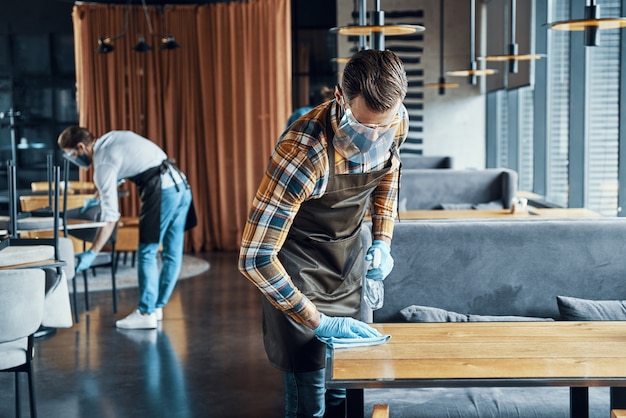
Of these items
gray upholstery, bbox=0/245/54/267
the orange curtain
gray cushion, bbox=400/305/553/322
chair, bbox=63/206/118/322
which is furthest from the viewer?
the orange curtain

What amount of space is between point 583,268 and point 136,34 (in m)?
7.21

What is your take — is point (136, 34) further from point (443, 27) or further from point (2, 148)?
point (443, 27)

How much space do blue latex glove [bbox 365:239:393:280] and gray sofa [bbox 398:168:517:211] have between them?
4.85 m

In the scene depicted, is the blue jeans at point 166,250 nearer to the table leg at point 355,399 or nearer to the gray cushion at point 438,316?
the gray cushion at point 438,316

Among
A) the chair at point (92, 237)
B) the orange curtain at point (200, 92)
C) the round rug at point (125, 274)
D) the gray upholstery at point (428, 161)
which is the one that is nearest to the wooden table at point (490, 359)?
the chair at point (92, 237)

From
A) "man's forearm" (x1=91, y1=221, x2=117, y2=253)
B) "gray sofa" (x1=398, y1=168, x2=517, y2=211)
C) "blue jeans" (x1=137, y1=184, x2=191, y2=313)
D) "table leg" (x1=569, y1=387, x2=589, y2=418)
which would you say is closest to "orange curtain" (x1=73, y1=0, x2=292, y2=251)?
"gray sofa" (x1=398, y1=168, x2=517, y2=211)

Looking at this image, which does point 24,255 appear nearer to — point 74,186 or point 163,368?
point 163,368

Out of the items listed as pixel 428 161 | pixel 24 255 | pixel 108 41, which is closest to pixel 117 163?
pixel 24 255

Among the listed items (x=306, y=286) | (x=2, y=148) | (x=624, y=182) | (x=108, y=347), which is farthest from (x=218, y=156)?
(x=306, y=286)

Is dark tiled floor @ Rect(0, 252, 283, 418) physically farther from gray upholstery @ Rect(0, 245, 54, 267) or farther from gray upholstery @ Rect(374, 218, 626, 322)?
gray upholstery @ Rect(374, 218, 626, 322)

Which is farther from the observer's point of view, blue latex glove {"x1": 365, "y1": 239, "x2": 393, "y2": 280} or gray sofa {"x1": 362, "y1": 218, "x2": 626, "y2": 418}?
gray sofa {"x1": 362, "y1": 218, "x2": 626, "y2": 418}

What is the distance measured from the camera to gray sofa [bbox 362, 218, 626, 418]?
147 inches

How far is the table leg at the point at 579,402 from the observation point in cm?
239

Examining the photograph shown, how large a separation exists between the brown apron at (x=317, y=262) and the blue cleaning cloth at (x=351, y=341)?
0.14 m
